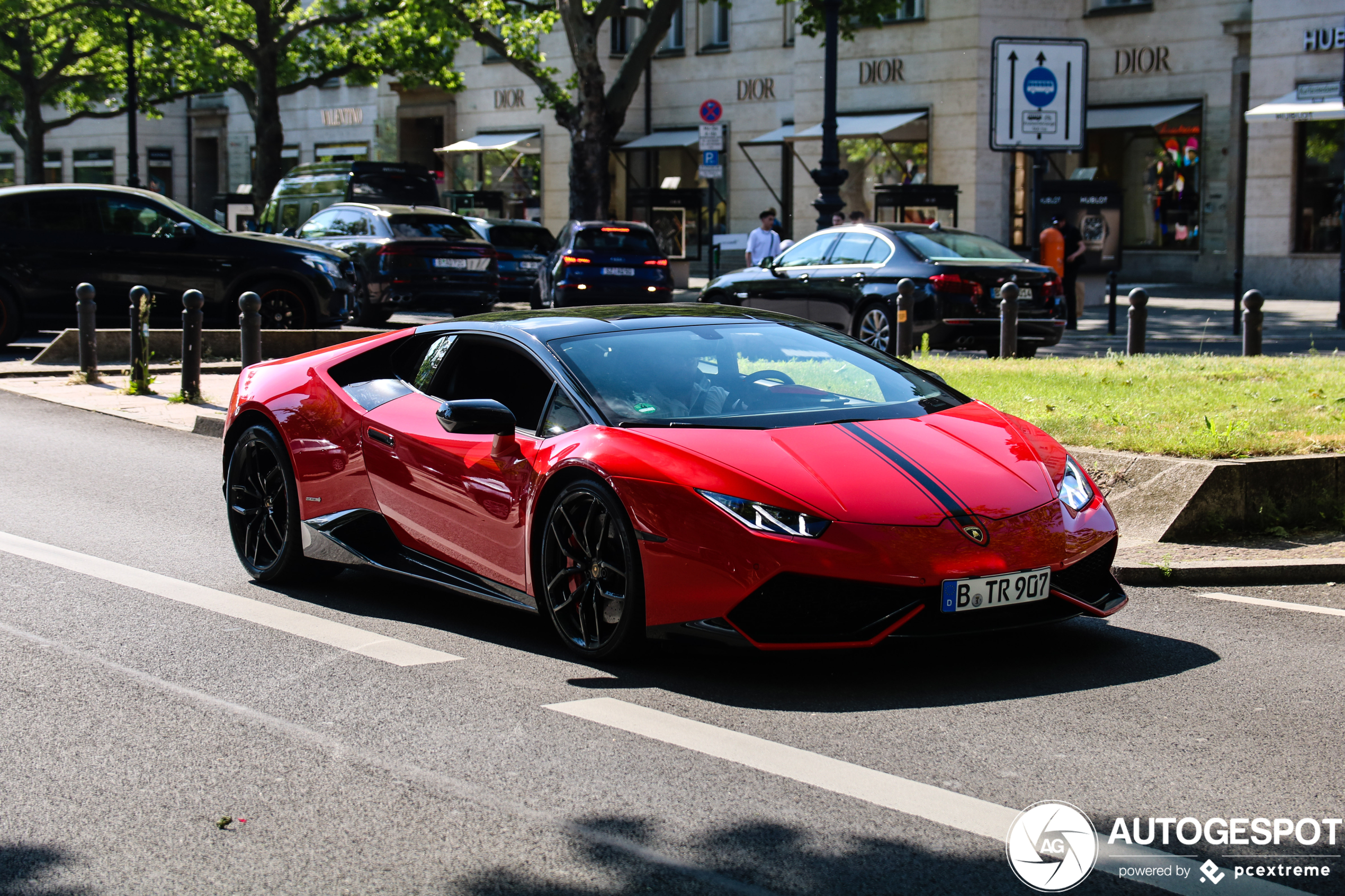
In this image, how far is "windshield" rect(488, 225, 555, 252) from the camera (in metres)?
29.8

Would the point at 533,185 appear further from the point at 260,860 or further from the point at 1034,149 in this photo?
the point at 260,860

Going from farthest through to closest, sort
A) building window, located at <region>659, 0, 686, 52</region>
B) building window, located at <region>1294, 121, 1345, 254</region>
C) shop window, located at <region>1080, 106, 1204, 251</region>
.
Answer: building window, located at <region>659, 0, 686, 52</region> → shop window, located at <region>1080, 106, 1204, 251</region> → building window, located at <region>1294, 121, 1345, 254</region>

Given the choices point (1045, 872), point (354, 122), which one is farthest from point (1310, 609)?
point (354, 122)

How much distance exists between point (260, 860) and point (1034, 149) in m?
21.9

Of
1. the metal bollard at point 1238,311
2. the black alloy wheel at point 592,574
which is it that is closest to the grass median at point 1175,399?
the black alloy wheel at point 592,574

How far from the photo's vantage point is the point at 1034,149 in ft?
79.2

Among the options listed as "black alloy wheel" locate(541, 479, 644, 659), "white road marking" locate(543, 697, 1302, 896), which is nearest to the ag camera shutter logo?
"white road marking" locate(543, 697, 1302, 896)

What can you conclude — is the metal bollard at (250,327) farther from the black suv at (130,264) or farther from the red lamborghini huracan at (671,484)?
the red lamborghini huracan at (671,484)

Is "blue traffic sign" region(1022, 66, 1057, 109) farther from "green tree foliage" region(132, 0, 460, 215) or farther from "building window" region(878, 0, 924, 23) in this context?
"green tree foliage" region(132, 0, 460, 215)

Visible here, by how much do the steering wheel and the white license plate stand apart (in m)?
1.22

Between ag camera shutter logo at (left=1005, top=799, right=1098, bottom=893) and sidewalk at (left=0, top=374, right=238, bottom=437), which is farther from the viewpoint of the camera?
sidewalk at (left=0, top=374, right=238, bottom=437)

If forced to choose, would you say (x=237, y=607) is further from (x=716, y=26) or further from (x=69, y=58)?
(x=69, y=58)

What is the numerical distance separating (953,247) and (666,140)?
24.2m

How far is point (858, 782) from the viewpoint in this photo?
4316 millimetres
